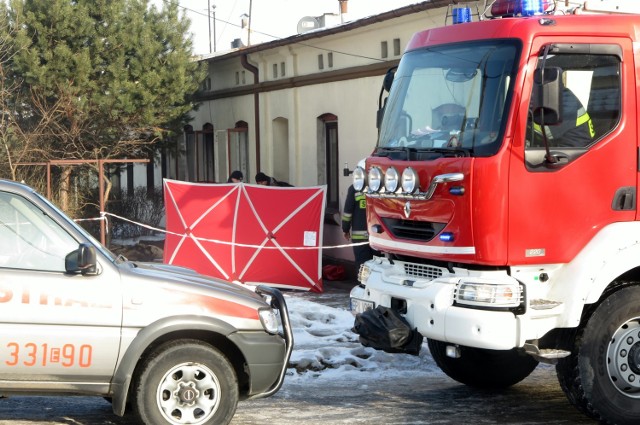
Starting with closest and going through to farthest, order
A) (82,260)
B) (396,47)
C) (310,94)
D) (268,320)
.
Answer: (82,260)
(268,320)
(396,47)
(310,94)

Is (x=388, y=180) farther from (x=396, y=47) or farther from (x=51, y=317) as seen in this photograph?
(x=396, y=47)

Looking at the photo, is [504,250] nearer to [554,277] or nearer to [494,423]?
[554,277]

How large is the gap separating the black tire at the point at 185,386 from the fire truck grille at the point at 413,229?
178 cm

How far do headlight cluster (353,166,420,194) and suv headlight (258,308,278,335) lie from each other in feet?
4.49

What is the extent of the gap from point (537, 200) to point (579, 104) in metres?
0.80

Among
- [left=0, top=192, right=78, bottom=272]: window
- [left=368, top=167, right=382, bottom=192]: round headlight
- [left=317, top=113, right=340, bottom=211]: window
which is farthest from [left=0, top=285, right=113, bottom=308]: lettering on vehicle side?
[left=317, top=113, right=340, bottom=211]: window

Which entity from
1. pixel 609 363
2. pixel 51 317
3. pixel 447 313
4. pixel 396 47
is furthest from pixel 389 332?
pixel 396 47

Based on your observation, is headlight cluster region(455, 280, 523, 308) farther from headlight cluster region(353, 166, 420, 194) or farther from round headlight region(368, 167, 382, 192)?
round headlight region(368, 167, 382, 192)

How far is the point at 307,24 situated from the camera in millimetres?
21453

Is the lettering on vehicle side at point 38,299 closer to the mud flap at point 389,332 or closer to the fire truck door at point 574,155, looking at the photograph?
the mud flap at point 389,332

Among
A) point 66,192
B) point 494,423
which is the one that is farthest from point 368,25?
point 494,423

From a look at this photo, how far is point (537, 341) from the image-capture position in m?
7.47

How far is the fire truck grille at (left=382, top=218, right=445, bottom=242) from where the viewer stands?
7766 millimetres

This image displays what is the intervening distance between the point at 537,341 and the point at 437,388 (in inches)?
75.3
